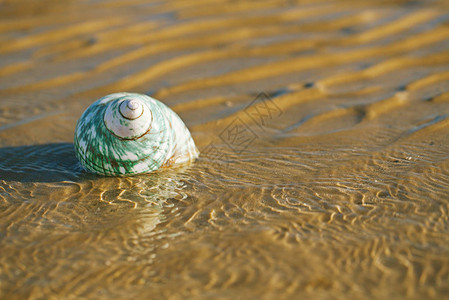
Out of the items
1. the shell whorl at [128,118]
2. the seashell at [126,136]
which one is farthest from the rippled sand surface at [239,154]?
the shell whorl at [128,118]

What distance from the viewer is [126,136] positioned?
2.88 metres

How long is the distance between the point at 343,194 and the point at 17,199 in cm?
176

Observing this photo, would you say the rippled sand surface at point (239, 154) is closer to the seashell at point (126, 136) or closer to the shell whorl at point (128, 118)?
the seashell at point (126, 136)

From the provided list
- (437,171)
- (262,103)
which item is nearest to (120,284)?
(437,171)

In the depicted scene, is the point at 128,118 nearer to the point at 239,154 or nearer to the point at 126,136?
the point at 126,136

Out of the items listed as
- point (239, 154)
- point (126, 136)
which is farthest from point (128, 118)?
point (239, 154)

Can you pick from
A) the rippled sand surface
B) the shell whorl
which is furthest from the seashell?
the rippled sand surface

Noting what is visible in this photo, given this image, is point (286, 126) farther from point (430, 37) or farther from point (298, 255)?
point (430, 37)

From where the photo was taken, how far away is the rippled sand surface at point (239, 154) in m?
2.26

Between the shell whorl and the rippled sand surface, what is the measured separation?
322 millimetres

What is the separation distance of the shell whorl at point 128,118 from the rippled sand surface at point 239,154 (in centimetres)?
32

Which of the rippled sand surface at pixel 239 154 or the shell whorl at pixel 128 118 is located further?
the shell whorl at pixel 128 118

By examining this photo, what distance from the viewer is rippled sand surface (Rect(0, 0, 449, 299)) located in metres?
2.26

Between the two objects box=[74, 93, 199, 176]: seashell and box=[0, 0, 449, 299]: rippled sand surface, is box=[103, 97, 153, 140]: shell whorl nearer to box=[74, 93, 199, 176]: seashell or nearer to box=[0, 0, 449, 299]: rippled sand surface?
box=[74, 93, 199, 176]: seashell
